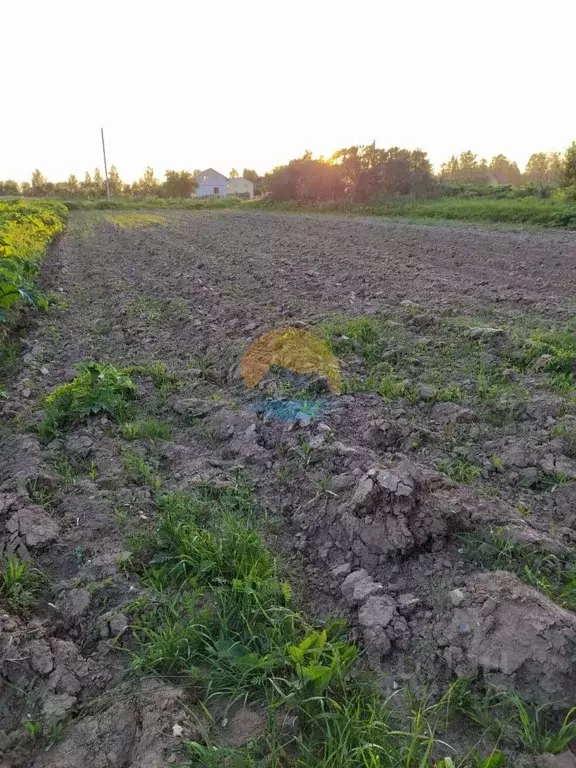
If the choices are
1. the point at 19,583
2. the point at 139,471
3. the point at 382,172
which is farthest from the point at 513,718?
the point at 382,172

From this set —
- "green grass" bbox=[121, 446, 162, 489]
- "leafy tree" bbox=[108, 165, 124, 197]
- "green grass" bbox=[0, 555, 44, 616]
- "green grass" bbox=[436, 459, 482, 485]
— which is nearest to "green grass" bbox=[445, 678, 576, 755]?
"green grass" bbox=[436, 459, 482, 485]

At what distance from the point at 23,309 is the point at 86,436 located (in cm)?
478

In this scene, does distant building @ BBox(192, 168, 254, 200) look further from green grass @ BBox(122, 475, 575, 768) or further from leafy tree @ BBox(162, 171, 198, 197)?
green grass @ BBox(122, 475, 575, 768)

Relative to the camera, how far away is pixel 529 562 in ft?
9.13

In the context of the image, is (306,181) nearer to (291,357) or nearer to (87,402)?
(291,357)

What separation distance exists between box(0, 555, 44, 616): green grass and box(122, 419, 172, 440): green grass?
1.48 m

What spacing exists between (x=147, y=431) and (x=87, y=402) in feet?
2.15

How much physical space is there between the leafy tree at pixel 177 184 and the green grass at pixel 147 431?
225ft

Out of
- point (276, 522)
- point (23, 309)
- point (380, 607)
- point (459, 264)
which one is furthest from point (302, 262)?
point (380, 607)

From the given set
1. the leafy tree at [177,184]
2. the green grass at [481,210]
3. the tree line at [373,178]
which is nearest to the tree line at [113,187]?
the leafy tree at [177,184]

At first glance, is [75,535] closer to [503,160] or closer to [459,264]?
[459,264]

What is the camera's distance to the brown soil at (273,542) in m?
2.21

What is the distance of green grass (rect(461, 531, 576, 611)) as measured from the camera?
262 cm

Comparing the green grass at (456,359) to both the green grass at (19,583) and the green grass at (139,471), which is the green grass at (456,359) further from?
the green grass at (19,583)
